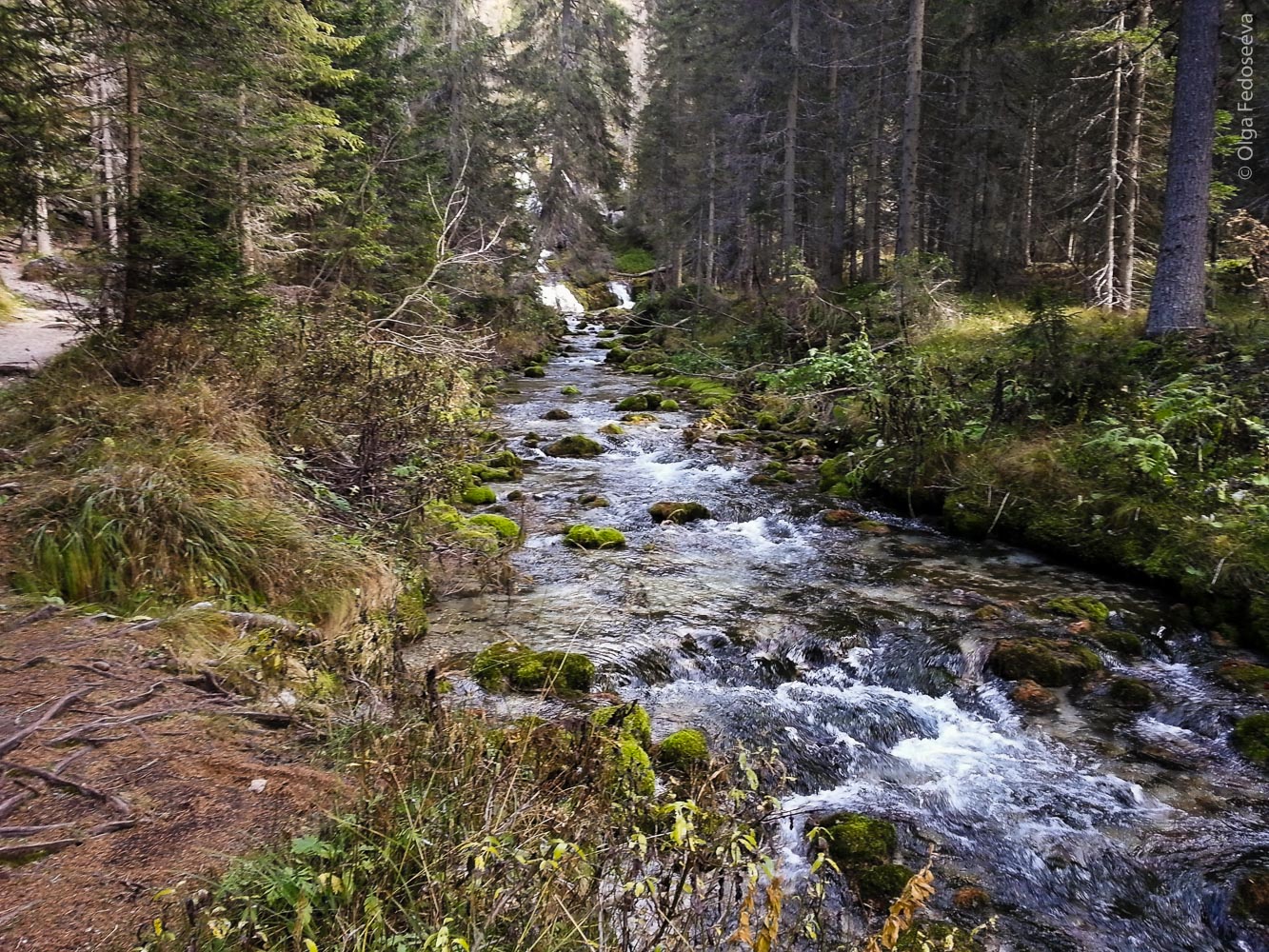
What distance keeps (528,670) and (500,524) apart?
339cm

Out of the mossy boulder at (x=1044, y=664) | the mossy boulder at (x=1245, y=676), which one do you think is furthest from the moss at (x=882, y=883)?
the mossy boulder at (x=1245, y=676)

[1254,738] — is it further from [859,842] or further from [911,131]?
[911,131]

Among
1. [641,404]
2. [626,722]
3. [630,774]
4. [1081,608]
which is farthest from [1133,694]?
[641,404]

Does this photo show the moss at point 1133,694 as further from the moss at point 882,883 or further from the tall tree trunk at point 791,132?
the tall tree trunk at point 791,132

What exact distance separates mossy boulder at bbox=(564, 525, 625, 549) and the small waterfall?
104 ft

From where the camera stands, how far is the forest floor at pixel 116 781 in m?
2.34

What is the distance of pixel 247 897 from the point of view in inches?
86.1

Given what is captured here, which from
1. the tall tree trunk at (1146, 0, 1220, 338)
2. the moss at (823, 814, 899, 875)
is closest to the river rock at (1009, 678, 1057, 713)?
the moss at (823, 814, 899, 875)

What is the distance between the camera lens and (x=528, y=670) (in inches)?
216

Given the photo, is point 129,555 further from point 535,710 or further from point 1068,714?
point 1068,714

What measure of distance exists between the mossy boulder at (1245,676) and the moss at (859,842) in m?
3.51

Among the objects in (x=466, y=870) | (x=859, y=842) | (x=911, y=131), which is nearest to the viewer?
(x=466, y=870)

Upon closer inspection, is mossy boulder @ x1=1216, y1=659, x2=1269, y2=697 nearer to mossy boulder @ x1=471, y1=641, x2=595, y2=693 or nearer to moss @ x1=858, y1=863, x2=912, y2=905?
moss @ x1=858, y1=863, x2=912, y2=905

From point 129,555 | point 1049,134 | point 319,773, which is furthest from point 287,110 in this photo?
point 1049,134
